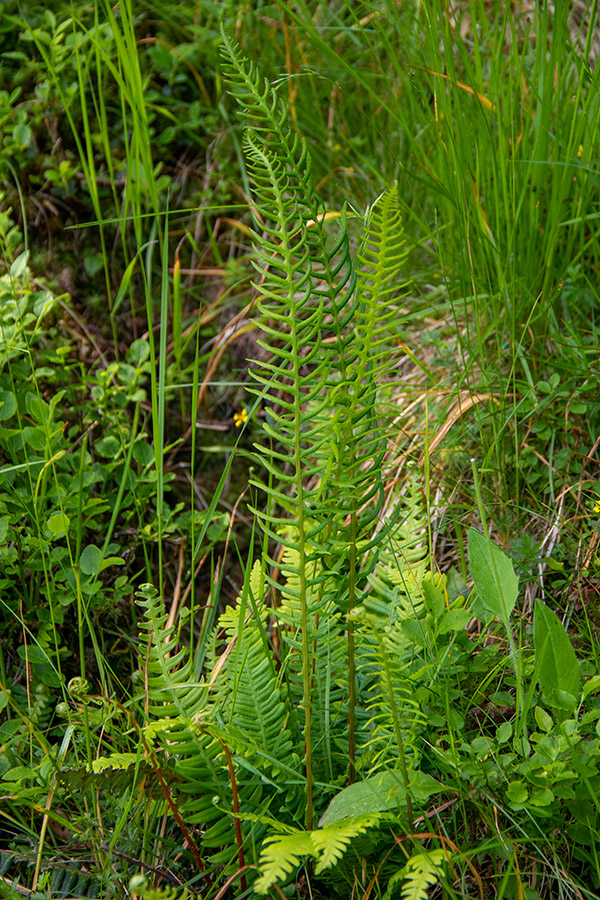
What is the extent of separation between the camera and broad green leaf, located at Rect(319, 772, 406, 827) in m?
1.15

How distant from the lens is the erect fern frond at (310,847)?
100cm

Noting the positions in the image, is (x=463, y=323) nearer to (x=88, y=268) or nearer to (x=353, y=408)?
(x=353, y=408)

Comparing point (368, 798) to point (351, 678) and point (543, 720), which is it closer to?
point (351, 678)

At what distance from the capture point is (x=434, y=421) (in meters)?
1.97

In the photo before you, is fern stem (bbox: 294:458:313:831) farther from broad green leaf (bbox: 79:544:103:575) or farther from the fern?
broad green leaf (bbox: 79:544:103:575)

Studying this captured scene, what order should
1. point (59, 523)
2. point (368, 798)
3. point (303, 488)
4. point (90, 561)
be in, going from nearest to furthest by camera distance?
point (368, 798) < point (59, 523) < point (90, 561) < point (303, 488)

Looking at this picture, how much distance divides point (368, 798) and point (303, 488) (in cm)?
96

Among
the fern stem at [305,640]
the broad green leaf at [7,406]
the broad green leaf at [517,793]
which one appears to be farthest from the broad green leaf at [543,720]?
Result: the broad green leaf at [7,406]

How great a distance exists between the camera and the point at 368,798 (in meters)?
1.17

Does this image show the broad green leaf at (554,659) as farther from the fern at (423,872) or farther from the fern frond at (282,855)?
the fern frond at (282,855)

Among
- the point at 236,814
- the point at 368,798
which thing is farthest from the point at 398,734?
the point at 236,814

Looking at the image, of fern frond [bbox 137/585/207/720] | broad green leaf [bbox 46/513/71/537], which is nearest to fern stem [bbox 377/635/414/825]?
fern frond [bbox 137/585/207/720]

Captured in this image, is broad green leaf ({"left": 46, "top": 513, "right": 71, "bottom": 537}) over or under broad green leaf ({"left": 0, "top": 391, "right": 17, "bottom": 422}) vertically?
under

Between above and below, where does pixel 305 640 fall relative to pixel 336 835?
above
